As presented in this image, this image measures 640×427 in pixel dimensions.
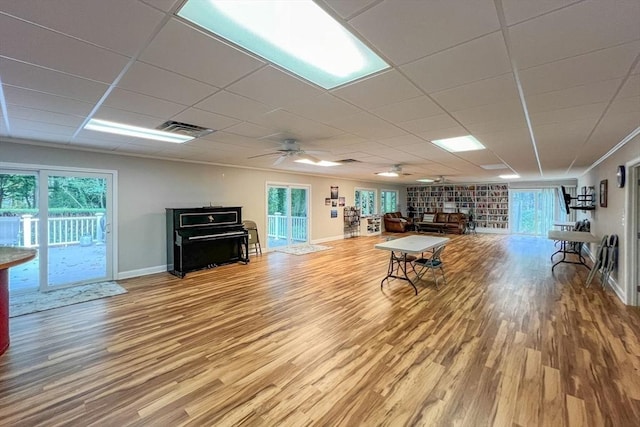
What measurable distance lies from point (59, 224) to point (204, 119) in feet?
11.8

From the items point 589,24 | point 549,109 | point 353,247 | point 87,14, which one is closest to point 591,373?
point 549,109

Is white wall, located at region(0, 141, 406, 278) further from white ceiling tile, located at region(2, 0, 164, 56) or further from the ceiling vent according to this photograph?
white ceiling tile, located at region(2, 0, 164, 56)

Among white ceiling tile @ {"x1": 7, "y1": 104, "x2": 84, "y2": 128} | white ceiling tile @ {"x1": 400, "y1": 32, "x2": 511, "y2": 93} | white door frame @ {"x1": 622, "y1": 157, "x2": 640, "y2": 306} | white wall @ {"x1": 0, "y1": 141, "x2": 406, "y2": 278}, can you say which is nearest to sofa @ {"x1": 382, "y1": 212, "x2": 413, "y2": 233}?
white wall @ {"x1": 0, "y1": 141, "x2": 406, "y2": 278}

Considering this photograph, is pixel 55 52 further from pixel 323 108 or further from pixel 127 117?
pixel 323 108

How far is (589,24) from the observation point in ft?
4.57

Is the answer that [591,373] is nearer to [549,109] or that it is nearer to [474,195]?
[549,109]

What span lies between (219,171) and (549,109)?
596cm

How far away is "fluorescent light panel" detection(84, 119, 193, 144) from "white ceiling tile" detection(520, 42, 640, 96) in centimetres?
385

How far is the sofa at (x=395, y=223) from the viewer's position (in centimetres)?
1218

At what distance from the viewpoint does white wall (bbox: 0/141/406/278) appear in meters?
4.57

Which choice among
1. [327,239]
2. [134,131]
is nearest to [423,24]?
[134,131]

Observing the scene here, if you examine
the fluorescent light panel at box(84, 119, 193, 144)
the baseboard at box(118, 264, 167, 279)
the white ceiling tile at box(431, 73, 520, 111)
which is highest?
the fluorescent light panel at box(84, 119, 193, 144)

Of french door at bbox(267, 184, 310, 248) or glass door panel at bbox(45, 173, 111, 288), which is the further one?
french door at bbox(267, 184, 310, 248)

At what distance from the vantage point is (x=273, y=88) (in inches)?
88.4
